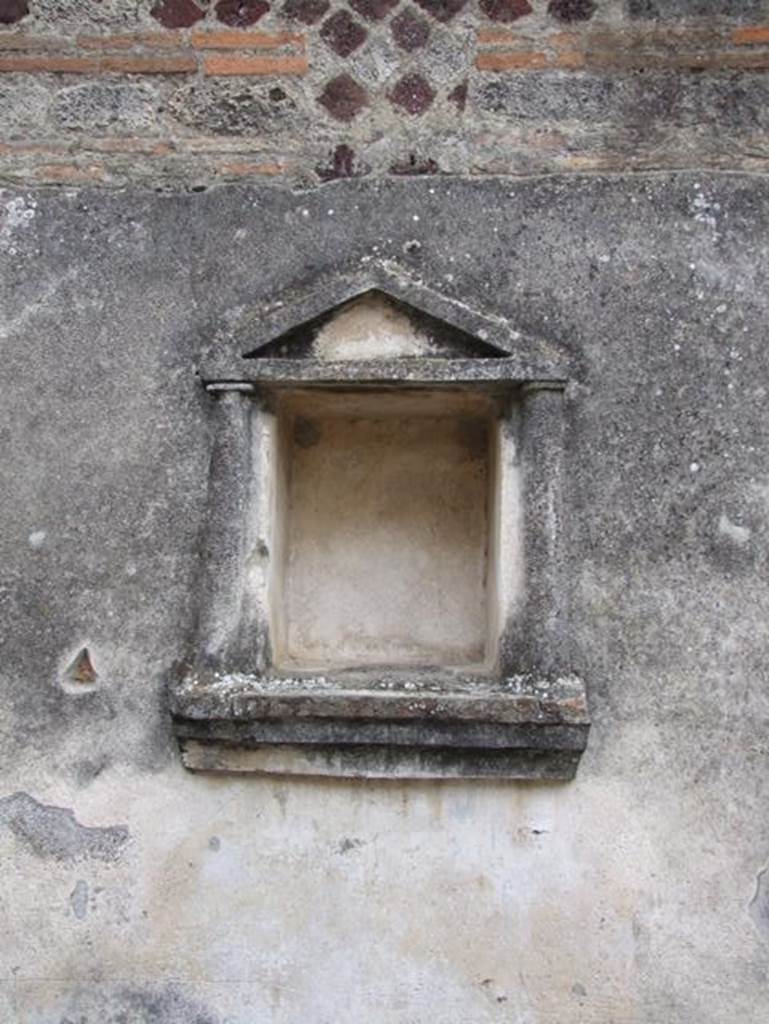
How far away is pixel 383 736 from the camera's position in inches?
103

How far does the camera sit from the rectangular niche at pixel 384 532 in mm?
2979

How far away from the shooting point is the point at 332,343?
2799mm

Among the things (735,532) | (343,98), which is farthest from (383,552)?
(343,98)

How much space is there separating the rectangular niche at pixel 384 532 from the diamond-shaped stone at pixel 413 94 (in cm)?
73

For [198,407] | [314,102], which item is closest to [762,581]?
[198,407]

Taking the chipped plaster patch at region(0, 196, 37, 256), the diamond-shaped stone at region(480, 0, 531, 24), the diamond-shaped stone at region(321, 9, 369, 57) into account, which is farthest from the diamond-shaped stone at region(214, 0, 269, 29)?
the chipped plaster patch at region(0, 196, 37, 256)

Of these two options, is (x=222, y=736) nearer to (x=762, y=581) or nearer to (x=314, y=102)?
(x=762, y=581)

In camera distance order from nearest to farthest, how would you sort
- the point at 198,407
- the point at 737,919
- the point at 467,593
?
the point at 737,919 < the point at 198,407 < the point at 467,593

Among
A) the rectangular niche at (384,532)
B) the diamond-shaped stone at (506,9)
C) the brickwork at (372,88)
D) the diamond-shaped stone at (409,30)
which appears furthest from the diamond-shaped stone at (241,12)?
the rectangular niche at (384,532)

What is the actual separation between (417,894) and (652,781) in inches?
23.7

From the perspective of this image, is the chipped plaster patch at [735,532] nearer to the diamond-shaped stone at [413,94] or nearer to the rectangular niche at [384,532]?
the rectangular niche at [384,532]

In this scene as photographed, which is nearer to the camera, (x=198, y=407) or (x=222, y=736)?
(x=222, y=736)

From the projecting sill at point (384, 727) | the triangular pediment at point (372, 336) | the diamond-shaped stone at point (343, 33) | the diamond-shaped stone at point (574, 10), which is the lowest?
the projecting sill at point (384, 727)

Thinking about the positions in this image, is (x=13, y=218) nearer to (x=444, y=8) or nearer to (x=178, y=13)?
(x=178, y=13)
